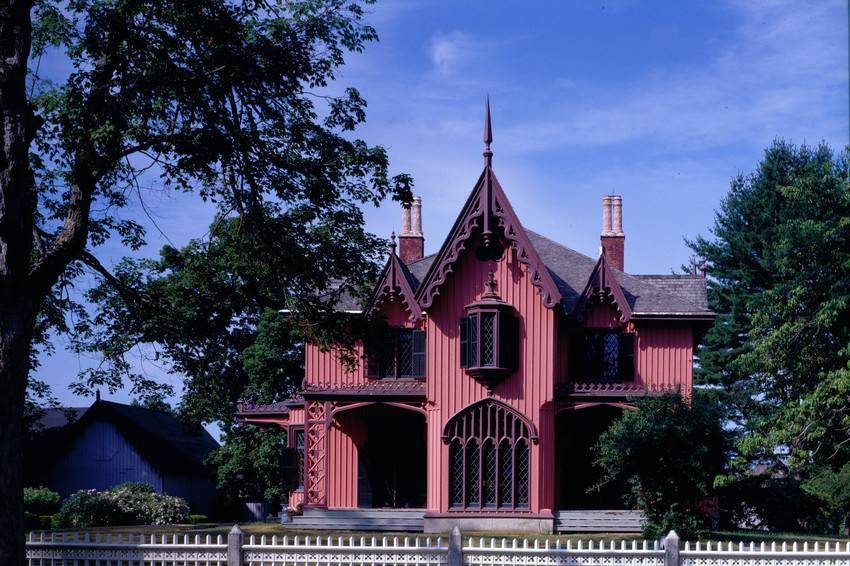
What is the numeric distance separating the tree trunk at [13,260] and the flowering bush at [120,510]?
23.9m

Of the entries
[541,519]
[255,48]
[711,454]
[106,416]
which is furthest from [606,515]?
[106,416]

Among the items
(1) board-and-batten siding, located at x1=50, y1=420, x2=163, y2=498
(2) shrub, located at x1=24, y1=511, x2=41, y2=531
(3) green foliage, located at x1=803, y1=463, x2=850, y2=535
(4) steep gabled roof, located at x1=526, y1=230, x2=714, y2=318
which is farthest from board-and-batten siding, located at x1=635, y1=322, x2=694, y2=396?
(1) board-and-batten siding, located at x1=50, y1=420, x2=163, y2=498

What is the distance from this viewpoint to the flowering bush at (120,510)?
38.6m

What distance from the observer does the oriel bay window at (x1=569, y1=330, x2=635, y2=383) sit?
33000 millimetres

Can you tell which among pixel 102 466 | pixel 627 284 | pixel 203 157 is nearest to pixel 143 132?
pixel 203 157

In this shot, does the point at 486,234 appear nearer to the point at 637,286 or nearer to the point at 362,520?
the point at 637,286

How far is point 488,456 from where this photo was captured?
104ft

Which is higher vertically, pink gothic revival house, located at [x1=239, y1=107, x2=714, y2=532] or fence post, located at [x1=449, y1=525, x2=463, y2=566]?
pink gothic revival house, located at [x1=239, y1=107, x2=714, y2=532]

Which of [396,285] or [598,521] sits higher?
[396,285]

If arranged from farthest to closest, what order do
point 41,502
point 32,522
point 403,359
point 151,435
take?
point 151,435 < point 41,502 < point 32,522 < point 403,359

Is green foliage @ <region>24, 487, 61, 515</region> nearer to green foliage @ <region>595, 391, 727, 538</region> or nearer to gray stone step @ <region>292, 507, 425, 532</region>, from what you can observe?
gray stone step @ <region>292, 507, 425, 532</region>

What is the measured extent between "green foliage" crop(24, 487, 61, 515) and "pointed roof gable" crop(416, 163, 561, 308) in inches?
879

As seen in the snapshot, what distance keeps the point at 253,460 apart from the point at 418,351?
14745 mm

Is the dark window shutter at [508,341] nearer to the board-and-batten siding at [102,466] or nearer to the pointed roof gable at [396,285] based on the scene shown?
the pointed roof gable at [396,285]
